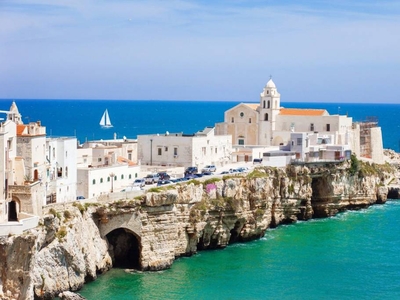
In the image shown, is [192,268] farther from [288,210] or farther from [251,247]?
[288,210]

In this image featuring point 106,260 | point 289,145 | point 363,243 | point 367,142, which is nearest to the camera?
point 106,260

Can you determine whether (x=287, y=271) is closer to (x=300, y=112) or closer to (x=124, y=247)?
(x=124, y=247)

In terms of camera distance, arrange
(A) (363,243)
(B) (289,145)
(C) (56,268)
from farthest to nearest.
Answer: (B) (289,145) → (A) (363,243) → (C) (56,268)

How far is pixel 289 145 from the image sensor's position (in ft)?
242

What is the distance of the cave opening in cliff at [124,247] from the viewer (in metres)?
50.9

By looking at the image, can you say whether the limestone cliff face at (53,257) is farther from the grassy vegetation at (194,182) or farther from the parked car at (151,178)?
the parked car at (151,178)

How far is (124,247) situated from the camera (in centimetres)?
5191

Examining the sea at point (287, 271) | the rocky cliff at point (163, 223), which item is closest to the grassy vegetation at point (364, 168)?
the rocky cliff at point (163, 223)

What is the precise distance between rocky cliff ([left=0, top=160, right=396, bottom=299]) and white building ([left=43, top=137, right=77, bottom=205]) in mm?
3991

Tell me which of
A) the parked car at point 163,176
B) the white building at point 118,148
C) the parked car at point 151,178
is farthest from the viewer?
the white building at point 118,148

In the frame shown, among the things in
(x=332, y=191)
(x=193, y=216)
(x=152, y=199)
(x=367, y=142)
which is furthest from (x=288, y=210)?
(x=367, y=142)

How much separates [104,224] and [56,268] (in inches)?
247

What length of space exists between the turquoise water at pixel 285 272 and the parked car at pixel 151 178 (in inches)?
283

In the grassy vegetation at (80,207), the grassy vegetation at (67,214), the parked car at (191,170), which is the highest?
the parked car at (191,170)
